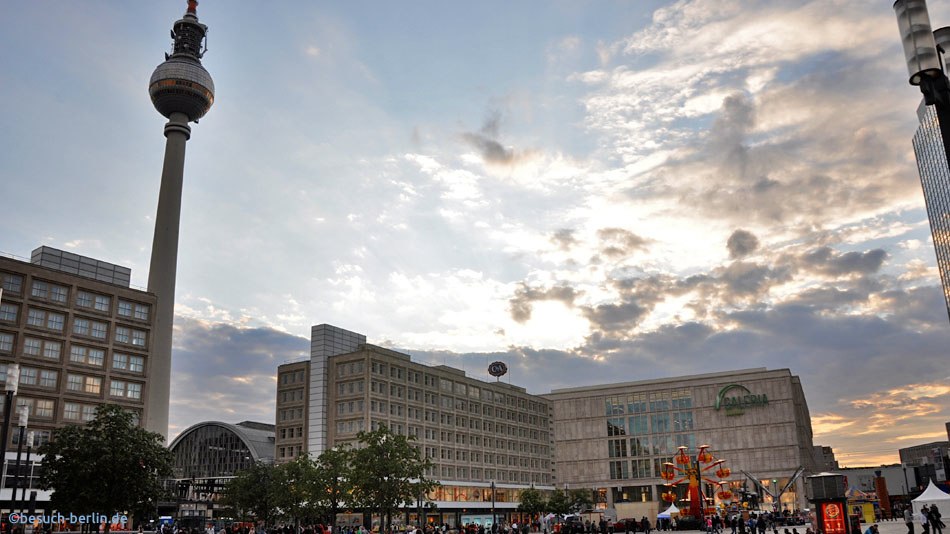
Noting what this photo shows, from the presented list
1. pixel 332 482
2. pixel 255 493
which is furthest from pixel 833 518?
pixel 255 493

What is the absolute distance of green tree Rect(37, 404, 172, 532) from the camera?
40.0 m

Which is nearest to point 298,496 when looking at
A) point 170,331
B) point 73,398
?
point 73,398

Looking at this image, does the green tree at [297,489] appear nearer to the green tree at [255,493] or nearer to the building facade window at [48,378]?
the green tree at [255,493]

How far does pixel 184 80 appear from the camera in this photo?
117625mm

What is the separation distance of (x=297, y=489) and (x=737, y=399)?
84.4 m

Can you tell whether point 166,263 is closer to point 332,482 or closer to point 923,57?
point 332,482

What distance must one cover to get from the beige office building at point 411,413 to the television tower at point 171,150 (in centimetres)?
1788

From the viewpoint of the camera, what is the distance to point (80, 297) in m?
80.4

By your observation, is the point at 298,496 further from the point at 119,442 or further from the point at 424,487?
the point at 119,442

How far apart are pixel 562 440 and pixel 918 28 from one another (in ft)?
454

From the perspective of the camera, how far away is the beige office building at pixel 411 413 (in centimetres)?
10000

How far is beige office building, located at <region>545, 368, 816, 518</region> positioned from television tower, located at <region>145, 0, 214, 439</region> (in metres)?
70.2

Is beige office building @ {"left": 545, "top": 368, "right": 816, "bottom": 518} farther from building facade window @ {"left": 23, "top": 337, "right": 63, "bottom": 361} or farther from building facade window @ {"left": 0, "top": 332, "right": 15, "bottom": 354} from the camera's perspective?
building facade window @ {"left": 0, "top": 332, "right": 15, "bottom": 354}

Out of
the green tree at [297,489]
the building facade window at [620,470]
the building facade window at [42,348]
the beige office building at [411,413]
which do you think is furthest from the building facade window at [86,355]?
the building facade window at [620,470]
